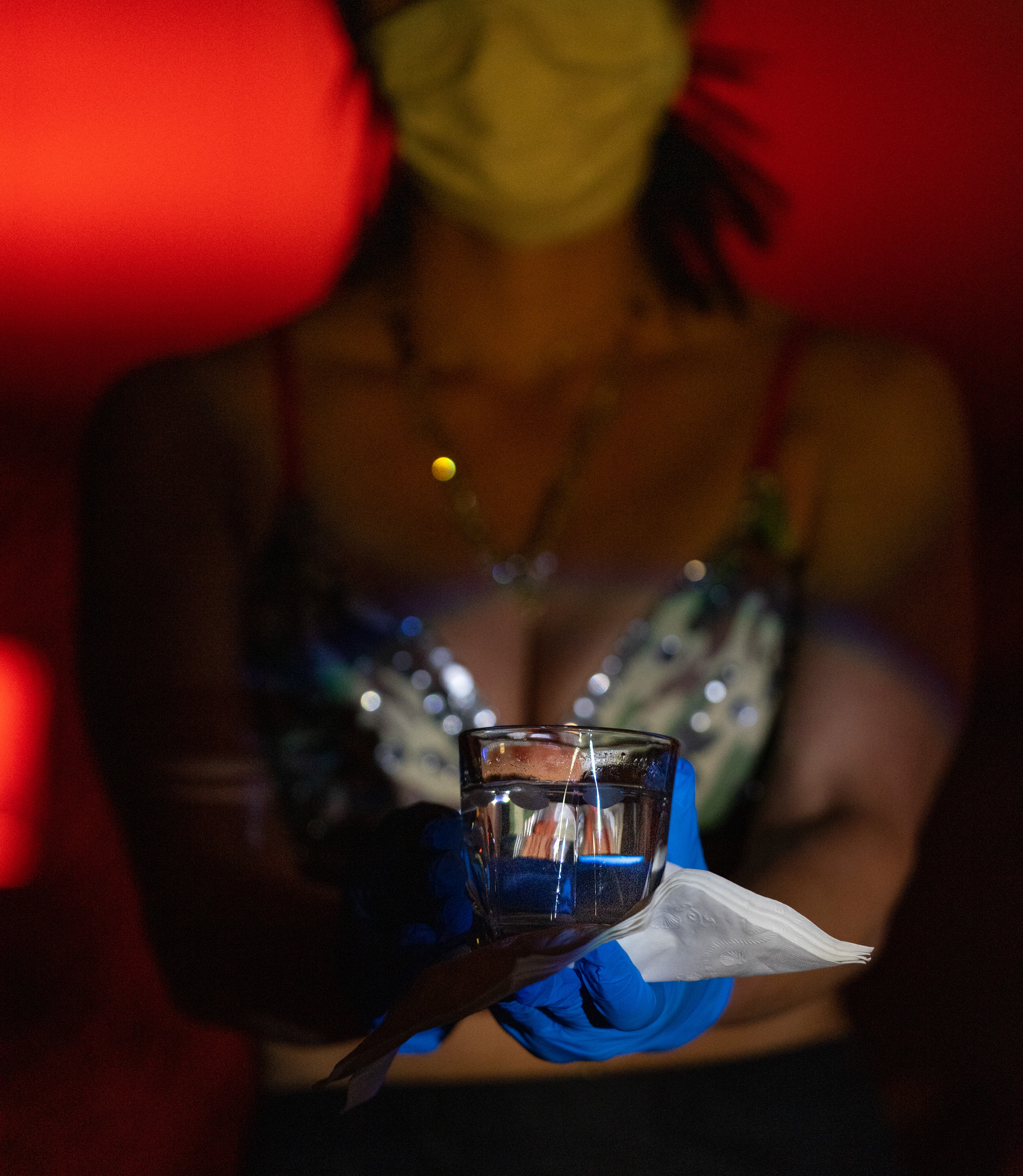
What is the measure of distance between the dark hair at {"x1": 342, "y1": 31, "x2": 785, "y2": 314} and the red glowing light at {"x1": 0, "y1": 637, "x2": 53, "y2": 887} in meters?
0.37

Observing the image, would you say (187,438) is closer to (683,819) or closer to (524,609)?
(524,609)

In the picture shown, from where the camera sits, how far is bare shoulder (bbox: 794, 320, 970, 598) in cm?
74

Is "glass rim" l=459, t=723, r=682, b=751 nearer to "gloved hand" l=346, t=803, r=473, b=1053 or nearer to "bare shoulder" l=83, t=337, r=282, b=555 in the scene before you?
"gloved hand" l=346, t=803, r=473, b=1053

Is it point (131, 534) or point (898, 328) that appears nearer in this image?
point (131, 534)

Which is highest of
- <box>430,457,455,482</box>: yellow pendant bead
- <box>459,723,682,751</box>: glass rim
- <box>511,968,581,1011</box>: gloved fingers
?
<box>459,723,682,751</box>: glass rim

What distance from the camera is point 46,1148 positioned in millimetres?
729

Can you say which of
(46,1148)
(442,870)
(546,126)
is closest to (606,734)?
(442,870)

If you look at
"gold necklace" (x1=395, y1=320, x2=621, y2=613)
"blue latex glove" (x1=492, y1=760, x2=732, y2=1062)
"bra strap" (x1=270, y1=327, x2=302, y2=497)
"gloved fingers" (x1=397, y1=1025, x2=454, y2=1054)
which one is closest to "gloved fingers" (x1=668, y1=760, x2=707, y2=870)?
"blue latex glove" (x1=492, y1=760, x2=732, y2=1062)

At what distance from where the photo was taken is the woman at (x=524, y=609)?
0.66 metres

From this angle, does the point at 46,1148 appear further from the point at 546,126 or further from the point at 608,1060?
the point at 546,126

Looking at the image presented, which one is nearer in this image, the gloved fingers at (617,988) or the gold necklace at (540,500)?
the gloved fingers at (617,988)

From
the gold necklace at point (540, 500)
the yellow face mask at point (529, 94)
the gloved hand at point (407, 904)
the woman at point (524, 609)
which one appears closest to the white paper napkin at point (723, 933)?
the gloved hand at point (407, 904)

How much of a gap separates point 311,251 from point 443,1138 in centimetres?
63

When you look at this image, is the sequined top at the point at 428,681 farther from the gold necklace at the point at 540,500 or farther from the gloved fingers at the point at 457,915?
the gloved fingers at the point at 457,915
